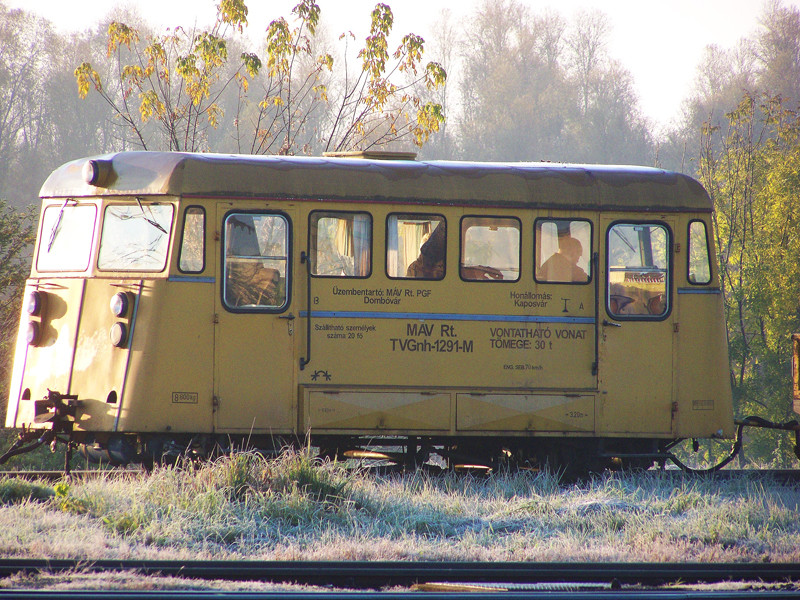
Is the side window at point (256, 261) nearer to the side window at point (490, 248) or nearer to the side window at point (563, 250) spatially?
the side window at point (490, 248)

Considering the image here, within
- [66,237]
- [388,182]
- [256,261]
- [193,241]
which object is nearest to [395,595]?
[256,261]

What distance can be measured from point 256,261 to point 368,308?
1125 millimetres

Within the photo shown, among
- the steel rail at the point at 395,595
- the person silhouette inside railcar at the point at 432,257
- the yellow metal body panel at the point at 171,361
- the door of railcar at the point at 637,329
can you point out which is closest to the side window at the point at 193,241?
the yellow metal body panel at the point at 171,361

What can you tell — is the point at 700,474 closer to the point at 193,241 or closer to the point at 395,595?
the point at 395,595

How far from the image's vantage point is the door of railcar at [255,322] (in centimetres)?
784

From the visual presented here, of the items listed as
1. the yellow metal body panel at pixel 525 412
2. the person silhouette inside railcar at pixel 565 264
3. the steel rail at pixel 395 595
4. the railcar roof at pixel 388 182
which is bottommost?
the steel rail at pixel 395 595

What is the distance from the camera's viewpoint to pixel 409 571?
5398 millimetres

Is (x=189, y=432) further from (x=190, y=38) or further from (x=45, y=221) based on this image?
(x=190, y=38)

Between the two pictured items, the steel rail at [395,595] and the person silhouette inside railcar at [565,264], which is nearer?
the steel rail at [395,595]

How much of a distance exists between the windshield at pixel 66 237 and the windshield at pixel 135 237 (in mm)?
172

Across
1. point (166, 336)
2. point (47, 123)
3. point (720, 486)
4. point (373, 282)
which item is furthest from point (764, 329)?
point (47, 123)

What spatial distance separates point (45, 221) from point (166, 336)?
6.24 ft

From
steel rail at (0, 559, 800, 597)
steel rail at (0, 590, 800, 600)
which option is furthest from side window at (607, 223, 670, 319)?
steel rail at (0, 590, 800, 600)

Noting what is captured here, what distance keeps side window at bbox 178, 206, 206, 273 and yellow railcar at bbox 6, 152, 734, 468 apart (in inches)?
0.8
